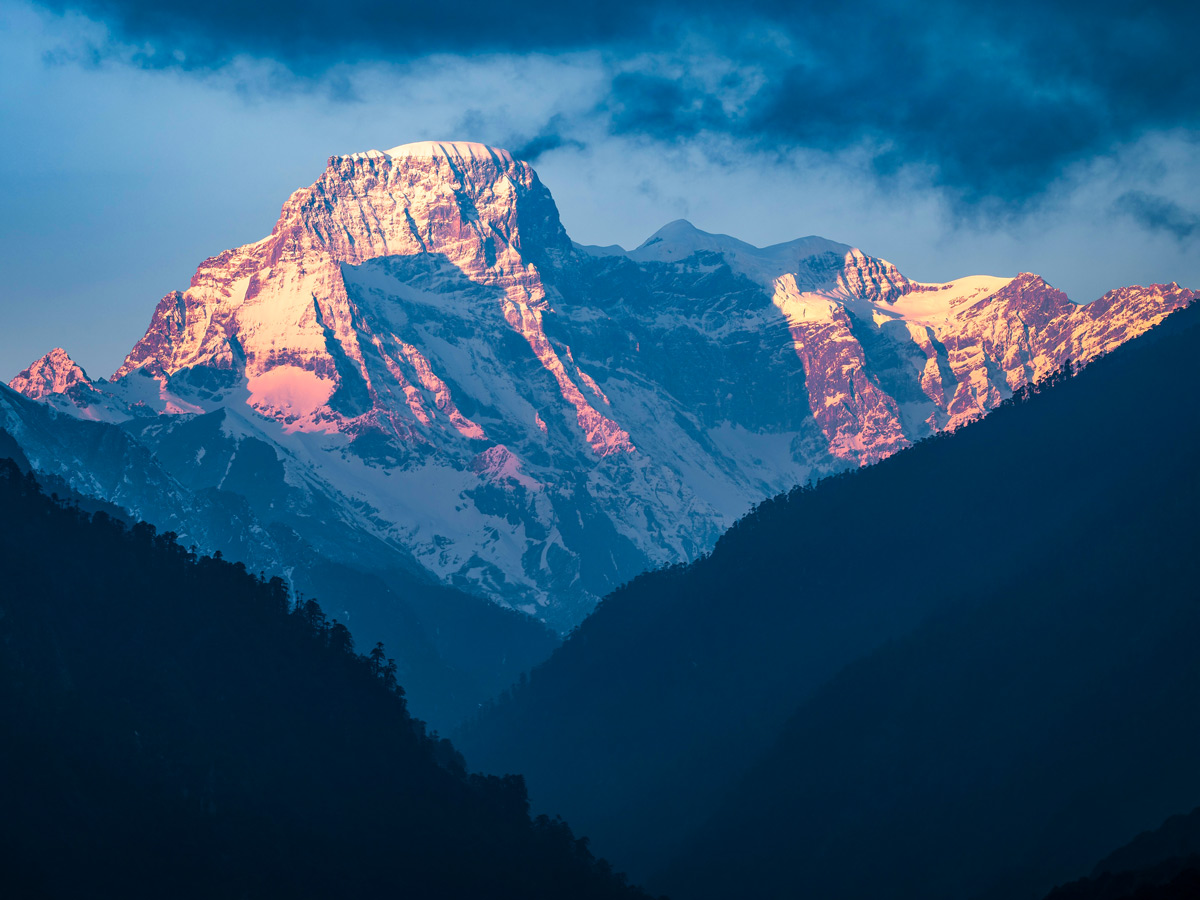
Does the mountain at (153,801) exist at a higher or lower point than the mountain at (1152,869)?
higher

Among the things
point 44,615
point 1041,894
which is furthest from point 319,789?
point 1041,894

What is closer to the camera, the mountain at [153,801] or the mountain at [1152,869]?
the mountain at [1152,869]

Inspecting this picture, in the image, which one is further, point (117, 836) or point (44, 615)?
point (44, 615)

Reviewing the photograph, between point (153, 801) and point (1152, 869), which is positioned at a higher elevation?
point (153, 801)

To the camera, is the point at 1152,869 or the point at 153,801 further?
the point at 153,801

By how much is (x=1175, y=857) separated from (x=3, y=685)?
385ft

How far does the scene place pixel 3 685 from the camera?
177500 mm

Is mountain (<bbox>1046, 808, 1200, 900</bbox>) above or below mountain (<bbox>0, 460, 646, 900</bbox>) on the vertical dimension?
below

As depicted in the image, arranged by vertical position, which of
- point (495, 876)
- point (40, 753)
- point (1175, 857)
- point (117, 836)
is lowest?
point (1175, 857)

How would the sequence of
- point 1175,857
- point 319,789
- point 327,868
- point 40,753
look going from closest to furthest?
point 1175,857, point 40,753, point 327,868, point 319,789

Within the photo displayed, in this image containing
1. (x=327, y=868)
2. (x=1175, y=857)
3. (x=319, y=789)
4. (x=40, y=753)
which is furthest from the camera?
(x=319, y=789)

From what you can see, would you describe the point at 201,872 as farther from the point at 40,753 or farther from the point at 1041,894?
the point at 1041,894

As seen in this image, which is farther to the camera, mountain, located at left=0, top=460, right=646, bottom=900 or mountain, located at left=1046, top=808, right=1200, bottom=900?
mountain, located at left=0, top=460, right=646, bottom=900

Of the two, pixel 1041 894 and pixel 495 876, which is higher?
pixel 495 876
